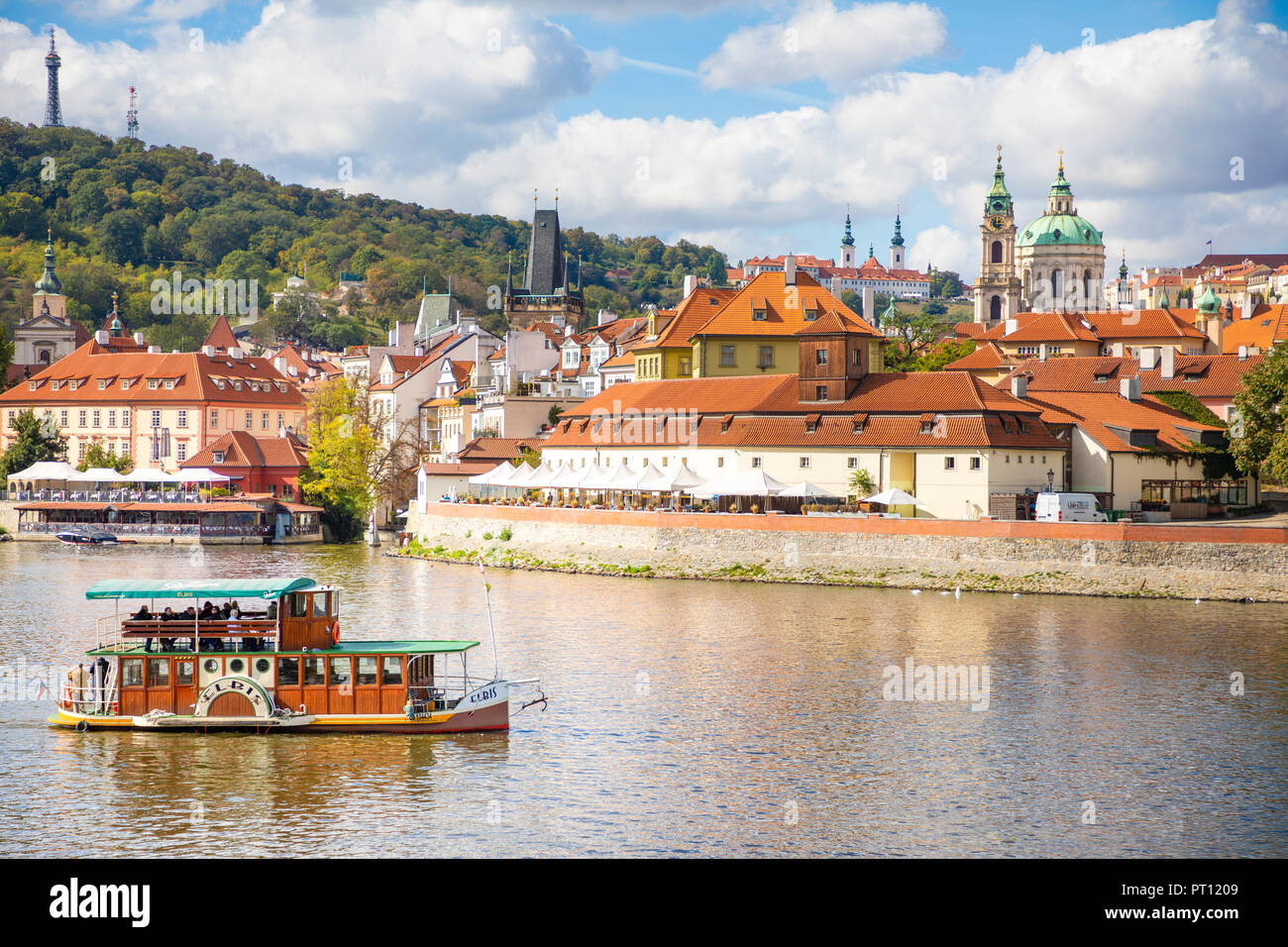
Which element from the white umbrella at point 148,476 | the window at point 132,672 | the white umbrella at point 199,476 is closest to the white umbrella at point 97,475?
the white umbrella at point 148,476

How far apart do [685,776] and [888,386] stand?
1783 inches

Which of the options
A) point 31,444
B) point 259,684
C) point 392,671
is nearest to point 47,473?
point 31,444

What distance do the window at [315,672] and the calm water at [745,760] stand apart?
56.6 inches

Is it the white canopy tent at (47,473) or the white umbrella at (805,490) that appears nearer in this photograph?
the white umbrella at (805,490)

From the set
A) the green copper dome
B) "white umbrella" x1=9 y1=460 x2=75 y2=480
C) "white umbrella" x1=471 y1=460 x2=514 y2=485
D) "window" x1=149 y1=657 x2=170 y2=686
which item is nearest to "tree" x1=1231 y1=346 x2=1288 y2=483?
"white umbrella" x1=471 y1=460 x2=514 y2=485

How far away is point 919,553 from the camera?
58.9 metres

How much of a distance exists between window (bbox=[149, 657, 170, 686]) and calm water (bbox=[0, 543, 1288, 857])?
1.24 metres

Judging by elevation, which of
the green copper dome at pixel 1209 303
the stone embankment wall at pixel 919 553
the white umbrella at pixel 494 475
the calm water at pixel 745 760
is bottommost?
the calm water at pixel 745 760

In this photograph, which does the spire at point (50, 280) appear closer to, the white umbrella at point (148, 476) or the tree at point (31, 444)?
the tree at point (31, 444)

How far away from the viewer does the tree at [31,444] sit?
4139 inches

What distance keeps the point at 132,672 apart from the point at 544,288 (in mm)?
149099

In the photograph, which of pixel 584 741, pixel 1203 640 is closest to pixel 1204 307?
pixel 1203 640
